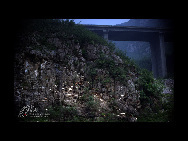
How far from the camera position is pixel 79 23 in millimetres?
10898

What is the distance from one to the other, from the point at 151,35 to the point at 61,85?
15971 mm

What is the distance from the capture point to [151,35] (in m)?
15.0

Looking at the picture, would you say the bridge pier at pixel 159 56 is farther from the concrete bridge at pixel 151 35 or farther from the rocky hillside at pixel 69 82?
the rocky hillside at pixel 69 82

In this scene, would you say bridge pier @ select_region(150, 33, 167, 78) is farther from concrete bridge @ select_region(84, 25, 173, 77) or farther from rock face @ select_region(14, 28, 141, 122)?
rock face @ select_region(14, 28, 141, 122)

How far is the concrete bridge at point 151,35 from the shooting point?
1347 centimetres

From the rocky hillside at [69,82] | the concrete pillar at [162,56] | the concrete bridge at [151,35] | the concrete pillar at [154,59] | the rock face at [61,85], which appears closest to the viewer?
the rocky hillside at [69,82]

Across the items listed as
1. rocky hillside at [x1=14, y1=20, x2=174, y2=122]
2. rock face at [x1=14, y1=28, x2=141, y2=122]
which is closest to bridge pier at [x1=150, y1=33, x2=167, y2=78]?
rocky hillside at [x1=14, y1=20, x2=174, y2=122]

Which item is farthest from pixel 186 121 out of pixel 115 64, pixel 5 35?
pixel 5 35

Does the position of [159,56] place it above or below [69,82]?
above

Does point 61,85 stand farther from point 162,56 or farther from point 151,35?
point 151,35

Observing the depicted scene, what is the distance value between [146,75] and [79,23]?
899 cm

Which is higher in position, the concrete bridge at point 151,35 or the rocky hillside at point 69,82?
the concrete bridge at point 151,35

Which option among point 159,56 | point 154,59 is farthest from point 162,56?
point 154,59

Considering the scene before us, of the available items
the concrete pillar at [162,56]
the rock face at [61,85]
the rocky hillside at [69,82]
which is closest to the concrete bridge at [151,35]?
the concrete pillar at [162,56]
